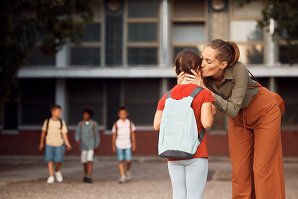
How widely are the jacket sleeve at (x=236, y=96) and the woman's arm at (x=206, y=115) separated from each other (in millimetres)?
180

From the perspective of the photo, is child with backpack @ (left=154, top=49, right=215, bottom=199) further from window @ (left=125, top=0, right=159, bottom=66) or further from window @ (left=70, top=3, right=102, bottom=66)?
window @ (left=70, top=3, right=102, bottom=66)

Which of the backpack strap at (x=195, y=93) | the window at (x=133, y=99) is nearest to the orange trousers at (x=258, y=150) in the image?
the backpack strap at (x=195, y=93)

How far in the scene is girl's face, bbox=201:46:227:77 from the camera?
18.7ft

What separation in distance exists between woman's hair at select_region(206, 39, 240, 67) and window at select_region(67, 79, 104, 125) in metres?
22.2

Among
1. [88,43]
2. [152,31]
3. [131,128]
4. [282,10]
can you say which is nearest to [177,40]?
[152,31]

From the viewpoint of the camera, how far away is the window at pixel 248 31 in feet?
90.3

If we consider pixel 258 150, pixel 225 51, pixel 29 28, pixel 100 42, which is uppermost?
pixel 29 28

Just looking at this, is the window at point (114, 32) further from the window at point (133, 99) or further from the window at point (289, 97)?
the window at point (289, 97)

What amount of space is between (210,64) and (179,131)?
27.8 inches

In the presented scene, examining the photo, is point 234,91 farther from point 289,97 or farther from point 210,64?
point 289,97

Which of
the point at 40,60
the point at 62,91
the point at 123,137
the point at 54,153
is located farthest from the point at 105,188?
the point at 40,60

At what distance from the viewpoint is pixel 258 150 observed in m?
5.96

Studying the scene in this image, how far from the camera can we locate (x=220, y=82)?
593 centimetres

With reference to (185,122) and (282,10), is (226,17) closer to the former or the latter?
(282,10)
